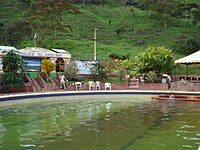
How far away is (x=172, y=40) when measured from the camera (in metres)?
47.7

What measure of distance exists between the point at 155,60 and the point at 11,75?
37.8 feet

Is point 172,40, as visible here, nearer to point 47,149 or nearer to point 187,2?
point 187,2

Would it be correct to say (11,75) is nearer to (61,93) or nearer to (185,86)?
(61,93)

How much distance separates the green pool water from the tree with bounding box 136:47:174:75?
11.2 metres

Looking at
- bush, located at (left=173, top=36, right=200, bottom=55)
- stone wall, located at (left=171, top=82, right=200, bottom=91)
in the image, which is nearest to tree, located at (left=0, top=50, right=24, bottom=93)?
stone wall, located at (left=171, top=82, right=200, bottom=91)

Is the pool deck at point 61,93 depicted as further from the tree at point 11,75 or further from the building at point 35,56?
the building at point 35,56

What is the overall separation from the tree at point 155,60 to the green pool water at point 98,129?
11.2m

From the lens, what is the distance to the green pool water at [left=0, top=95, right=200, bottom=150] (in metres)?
8.23

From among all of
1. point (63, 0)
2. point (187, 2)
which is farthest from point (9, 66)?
point (187, 2)

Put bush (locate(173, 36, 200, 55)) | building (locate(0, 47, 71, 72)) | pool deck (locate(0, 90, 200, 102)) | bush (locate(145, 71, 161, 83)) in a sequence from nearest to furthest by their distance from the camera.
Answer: pool deck (locate(0, 90, 200, 102)), bush (locate(145, 71, 161, 83)), building (locate(0, 47, 71, 72)), bush (locate(173, 36, 200, 55))

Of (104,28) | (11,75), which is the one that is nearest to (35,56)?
(11,75)

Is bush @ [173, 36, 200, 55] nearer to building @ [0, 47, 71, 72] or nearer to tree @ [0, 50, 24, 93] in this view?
building @ [0, 47, 71, 72]

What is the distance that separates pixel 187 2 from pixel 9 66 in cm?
4552

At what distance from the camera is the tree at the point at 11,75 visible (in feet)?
67.3
